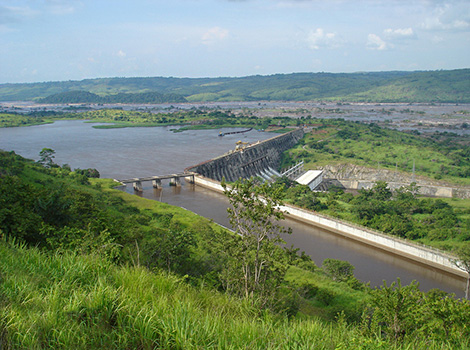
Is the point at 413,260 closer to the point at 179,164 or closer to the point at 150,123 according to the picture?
the point at 179,164

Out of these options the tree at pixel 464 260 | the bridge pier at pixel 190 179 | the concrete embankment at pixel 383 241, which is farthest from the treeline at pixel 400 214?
the bridge pier at pixel 190 179

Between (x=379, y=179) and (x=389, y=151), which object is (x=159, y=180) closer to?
(x=379, y=179)

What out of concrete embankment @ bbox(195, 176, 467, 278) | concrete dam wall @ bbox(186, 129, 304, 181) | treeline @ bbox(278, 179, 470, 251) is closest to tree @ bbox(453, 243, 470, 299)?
concrete embankment @ bbox(195, 176, 467, 278)

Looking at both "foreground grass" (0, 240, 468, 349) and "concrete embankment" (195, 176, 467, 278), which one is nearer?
"foreground grass" (0, 240, 468, 349)

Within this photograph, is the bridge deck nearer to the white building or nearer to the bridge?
the bridge

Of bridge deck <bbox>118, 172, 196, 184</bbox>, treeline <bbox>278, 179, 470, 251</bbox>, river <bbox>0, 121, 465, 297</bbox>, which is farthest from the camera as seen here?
bridge deck <bbox>118, 172, 196, 184</bbox>

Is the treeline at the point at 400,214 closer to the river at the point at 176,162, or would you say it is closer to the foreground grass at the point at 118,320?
the river at the point at 176,162

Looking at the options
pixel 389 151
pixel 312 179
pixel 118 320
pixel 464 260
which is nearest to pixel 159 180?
pixel 312 179
